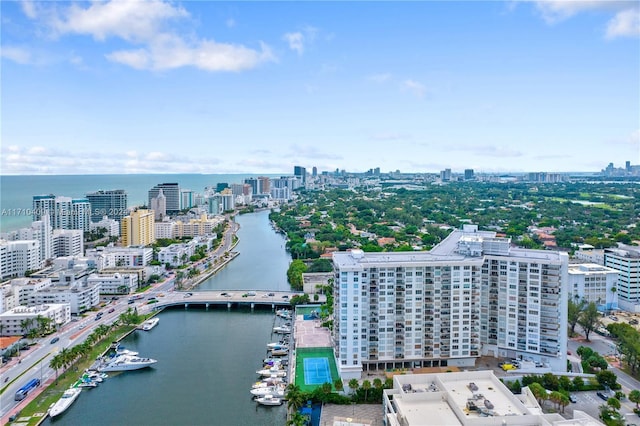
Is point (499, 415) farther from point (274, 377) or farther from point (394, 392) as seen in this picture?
point (274, 377)

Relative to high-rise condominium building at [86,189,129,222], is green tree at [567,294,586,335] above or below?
below

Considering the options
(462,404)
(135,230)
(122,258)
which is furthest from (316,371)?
(135,230)

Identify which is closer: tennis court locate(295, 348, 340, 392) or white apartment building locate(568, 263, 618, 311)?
tennis court locate(295, 348, 340, 392)

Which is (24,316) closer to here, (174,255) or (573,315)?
(174,255)

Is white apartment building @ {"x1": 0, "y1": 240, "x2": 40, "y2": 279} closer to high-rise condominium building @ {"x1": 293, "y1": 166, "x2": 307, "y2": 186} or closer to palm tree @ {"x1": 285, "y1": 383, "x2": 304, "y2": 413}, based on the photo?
palm tree @ {"x1": 285, "y1": 383, "x2": 304, "y2": 413}

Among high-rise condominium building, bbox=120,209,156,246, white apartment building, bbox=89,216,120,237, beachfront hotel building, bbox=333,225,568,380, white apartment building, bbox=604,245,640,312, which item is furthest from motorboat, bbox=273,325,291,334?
white apartment building, bbox=89,216,120,237

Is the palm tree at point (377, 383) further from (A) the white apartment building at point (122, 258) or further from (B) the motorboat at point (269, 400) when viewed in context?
(A) the white apartment building at point (122, 258)
